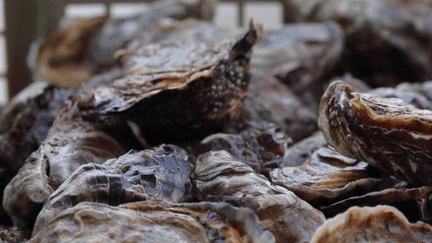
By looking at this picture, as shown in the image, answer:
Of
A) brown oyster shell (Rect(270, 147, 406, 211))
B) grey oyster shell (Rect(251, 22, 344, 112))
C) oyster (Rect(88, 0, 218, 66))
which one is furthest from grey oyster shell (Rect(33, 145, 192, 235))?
oyster (Rect(88, 0, 218, 66))

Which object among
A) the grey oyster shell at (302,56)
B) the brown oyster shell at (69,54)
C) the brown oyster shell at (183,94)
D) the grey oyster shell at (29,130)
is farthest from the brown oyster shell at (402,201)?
the brown oyster shell at (69,54)

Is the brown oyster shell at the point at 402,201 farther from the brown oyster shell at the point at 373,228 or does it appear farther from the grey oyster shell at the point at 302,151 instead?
the grey oyster shell at the point at 302,151

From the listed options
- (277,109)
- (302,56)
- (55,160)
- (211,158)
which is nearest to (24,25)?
(302,56)

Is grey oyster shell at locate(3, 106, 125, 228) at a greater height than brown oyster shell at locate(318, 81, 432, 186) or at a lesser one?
lesser

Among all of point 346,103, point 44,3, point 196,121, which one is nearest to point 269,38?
point 196,121

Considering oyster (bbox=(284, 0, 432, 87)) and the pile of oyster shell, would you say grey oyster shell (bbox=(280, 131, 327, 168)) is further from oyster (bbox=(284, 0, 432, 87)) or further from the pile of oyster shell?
oyster (bbox=(284, 0, 432, 87))
